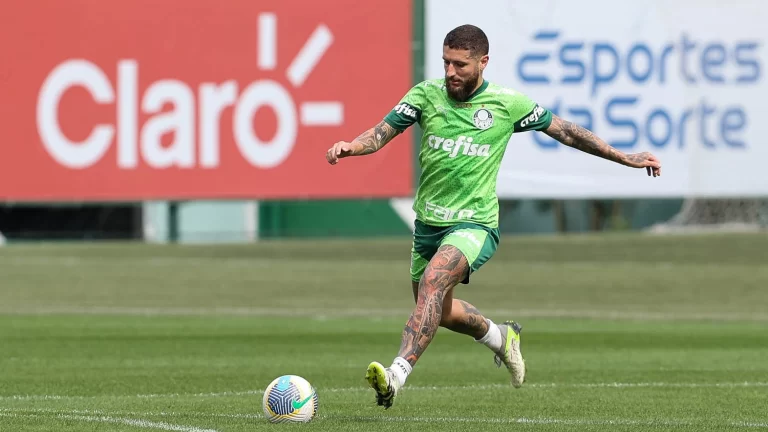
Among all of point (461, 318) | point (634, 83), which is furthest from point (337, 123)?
point (461, 318)

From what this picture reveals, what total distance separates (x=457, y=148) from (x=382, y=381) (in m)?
1.86

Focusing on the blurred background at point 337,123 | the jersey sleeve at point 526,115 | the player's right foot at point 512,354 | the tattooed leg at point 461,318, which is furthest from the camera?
the blurred background at point 337,123

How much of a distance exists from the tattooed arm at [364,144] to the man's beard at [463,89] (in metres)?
0.42

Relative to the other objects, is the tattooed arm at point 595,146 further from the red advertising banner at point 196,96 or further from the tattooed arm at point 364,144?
the red advertising banner at point 196,96

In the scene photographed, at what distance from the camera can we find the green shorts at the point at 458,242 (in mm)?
9758

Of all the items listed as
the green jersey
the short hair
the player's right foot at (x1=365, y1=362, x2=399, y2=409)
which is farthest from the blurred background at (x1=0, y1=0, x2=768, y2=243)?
the player's right foot at (x1=365, y1=362, x2=399, y2=409)

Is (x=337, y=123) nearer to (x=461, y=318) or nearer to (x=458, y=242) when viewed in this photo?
(x=461, y=318)

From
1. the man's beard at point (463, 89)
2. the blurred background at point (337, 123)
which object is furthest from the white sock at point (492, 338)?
the blurred background at point (337, 123)

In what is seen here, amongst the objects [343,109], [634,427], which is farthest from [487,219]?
[343,109]

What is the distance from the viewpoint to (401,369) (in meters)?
9.09

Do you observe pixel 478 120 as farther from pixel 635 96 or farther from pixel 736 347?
pixel 635 96

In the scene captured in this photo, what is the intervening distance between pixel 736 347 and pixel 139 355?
587 cm

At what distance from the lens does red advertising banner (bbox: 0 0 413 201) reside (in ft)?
83.3

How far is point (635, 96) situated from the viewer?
2583cm
